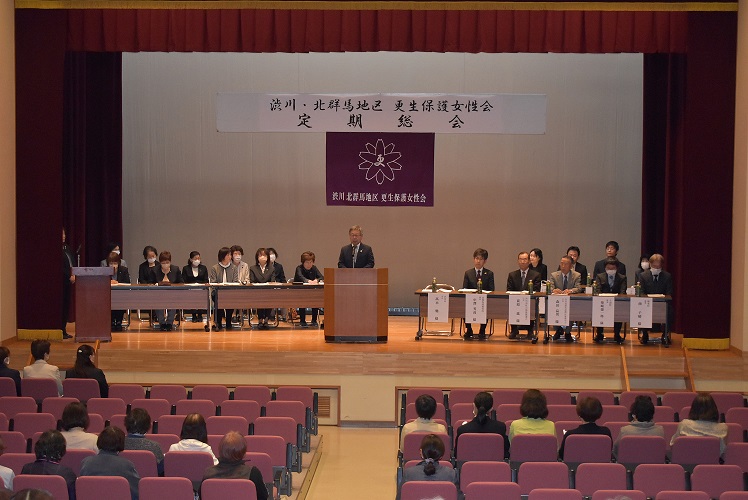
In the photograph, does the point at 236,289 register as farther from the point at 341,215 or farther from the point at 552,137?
the point at 552,137

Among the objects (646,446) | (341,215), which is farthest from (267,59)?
(646,446)

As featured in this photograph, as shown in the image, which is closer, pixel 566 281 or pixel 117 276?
pixel 566 281

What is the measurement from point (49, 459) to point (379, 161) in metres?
8.50

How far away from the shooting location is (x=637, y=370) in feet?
34.4

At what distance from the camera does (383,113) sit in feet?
40.3

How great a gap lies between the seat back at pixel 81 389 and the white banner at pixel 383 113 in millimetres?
4458

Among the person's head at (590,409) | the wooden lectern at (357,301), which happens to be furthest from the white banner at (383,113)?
the person's head at (590,409)

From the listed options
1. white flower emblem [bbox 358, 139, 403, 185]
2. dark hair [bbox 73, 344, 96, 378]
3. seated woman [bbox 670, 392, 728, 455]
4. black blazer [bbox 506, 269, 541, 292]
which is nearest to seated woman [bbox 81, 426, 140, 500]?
dark hair [bbox 73, 344, 96, 378]

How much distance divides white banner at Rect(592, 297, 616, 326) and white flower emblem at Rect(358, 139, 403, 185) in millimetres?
3616

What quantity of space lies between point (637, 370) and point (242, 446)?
5.87 metres

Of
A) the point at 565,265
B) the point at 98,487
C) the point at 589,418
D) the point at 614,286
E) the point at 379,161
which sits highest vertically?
the point at 379,161

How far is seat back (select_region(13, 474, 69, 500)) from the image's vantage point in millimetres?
5363

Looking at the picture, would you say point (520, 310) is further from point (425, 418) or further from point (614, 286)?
point (425, 418)

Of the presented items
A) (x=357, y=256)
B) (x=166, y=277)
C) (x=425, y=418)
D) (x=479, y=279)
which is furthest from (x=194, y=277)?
(x=425, y=418)
